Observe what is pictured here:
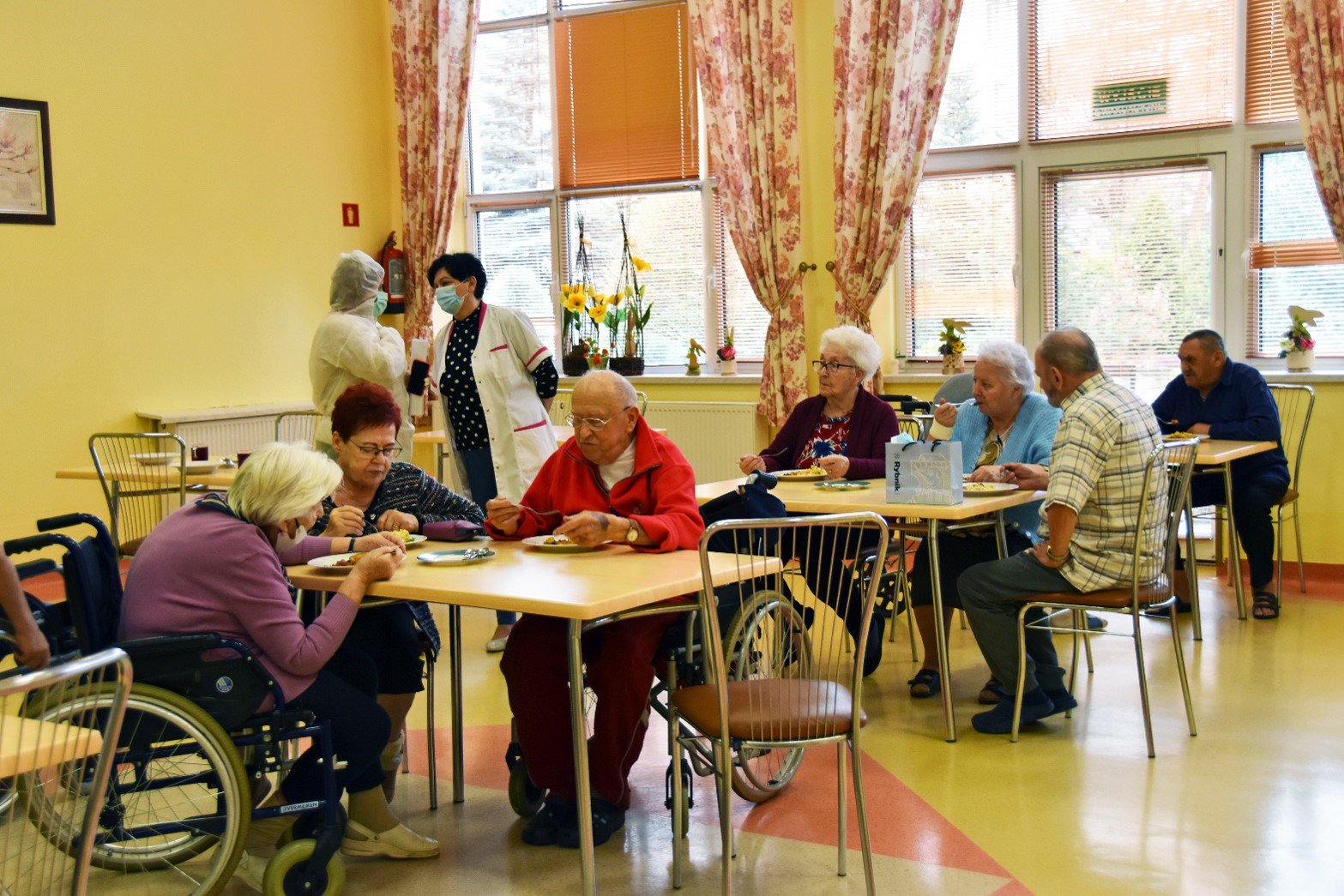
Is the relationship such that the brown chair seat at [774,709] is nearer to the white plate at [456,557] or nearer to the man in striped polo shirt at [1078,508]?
the white plate at [456,557]

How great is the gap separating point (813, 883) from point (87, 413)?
16.4 feet

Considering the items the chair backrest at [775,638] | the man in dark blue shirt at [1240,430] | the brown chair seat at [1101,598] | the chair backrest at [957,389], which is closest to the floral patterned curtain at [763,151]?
the chair backrest at [957,389]

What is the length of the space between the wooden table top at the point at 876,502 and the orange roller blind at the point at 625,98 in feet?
→ 12.7

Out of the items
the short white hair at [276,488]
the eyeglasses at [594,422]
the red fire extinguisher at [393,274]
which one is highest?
the red fire extinguisher at [393,274]

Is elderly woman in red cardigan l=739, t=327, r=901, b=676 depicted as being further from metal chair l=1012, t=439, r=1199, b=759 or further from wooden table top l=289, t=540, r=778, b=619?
wooden table top l=289, t=540, r=778, b=619

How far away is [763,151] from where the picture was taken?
690cm

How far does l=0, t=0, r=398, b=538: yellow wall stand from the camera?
20.4 ft

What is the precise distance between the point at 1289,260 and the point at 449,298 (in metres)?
4.04

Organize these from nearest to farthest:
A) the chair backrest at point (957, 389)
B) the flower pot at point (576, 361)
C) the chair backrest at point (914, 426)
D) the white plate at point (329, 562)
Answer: the white plate at point (329, 562) → the chair backrest at point (914, 426) → the chair backrest at point (957, 389) → the flower pot at point (576, 361)

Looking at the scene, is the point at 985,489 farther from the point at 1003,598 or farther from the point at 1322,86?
the point at 1322,86

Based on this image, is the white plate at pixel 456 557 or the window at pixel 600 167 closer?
the white plate at pixel 456 557

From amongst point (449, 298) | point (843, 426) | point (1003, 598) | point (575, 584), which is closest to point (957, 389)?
point (843, 426)

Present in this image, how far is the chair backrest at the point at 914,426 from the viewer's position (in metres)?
5.08

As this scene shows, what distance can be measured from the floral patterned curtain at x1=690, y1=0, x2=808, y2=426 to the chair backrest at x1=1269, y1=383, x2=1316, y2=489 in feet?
7.70
